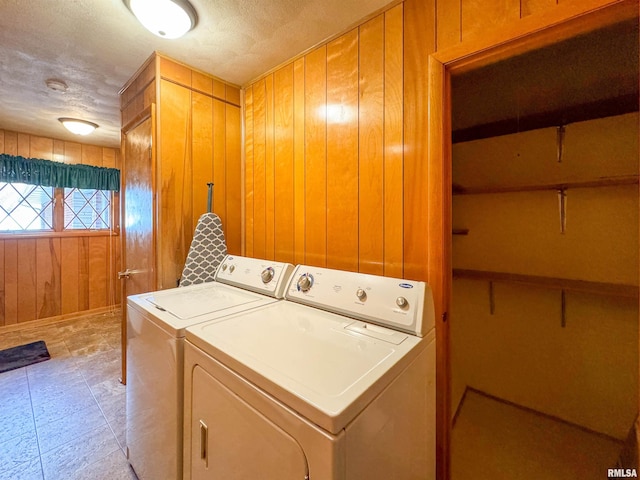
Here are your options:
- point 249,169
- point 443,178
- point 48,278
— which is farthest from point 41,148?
point 443,178

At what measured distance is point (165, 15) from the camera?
1.25 m

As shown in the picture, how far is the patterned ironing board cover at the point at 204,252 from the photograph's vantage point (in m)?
1.67

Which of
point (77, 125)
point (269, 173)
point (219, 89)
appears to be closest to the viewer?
point (269, 173)

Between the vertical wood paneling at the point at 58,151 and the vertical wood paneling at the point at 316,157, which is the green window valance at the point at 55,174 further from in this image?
the vertical wood paneling at the point at 316,157

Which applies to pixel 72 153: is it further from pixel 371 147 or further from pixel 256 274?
pixel 371 147

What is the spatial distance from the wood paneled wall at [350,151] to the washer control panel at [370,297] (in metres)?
0.18

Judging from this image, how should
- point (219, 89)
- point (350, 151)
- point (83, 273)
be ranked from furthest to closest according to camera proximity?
point (83, 273) → point (219, 89) → point (350, 151)

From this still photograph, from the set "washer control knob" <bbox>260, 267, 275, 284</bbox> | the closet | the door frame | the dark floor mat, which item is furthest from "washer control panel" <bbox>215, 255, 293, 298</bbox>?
the dark floor mat

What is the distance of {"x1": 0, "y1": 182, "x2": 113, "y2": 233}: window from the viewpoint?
315cm

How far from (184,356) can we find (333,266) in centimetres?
79

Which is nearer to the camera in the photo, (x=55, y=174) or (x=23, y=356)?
(x=23, y=356)

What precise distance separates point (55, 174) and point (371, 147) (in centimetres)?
408

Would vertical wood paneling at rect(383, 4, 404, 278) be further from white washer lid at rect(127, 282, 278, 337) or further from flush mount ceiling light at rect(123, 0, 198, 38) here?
flush mount ceiling light at rect(123, 0, 198, 38)

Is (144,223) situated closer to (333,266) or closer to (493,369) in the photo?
(333,266)
